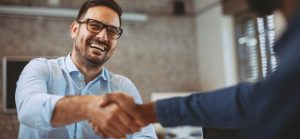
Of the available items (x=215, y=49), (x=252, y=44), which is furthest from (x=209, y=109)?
(x=215, y=49)

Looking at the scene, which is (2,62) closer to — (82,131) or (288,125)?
(82,131)

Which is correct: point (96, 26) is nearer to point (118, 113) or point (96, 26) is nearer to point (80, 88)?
point (80, 88)

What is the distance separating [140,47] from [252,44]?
167 cm

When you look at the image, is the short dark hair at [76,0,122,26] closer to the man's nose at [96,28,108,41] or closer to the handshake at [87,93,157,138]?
the man's nose at [96,28,108,41]

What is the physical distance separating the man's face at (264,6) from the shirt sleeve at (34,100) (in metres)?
0.66

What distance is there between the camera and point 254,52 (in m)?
4.99

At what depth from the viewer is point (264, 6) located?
63 cm

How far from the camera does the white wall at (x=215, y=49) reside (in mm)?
5320

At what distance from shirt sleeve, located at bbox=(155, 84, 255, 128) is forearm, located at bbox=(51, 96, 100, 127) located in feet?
0.76

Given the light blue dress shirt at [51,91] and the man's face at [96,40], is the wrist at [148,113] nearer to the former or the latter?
the light blue dress shirt at [51,91]

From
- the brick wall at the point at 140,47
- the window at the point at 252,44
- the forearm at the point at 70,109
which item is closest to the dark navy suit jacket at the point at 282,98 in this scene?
the forearm at the point at 70,109

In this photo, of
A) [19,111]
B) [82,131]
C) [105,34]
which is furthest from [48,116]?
[105,34]

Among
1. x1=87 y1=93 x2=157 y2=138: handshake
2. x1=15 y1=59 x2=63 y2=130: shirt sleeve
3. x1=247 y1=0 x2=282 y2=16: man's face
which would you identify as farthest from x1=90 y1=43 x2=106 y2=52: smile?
x1=247 y1=0 x2=282 y2=16: man's face

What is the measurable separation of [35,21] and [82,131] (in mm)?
4099
